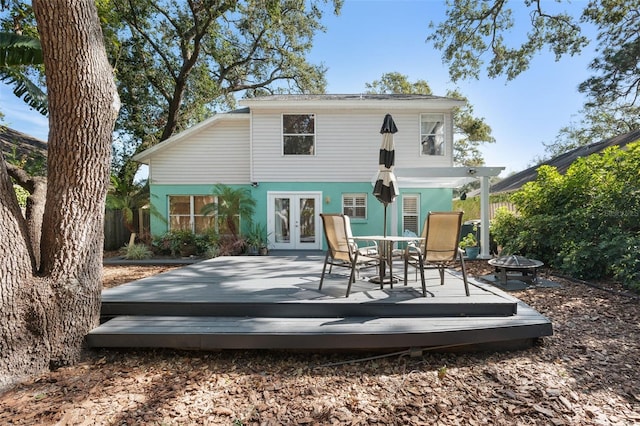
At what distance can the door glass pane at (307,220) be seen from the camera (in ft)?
34.3

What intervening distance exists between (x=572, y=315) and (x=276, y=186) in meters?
8.51

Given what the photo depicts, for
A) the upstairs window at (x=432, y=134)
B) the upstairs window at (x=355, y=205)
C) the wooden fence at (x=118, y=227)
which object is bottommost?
the wooden fence at (x=118, y=227)

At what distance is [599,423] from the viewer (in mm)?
2080

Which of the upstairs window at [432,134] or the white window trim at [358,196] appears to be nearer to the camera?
the upstairs window at [432,134]

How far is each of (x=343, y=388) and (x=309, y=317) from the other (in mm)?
1030

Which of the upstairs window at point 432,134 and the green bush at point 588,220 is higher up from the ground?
the upstairs window at point 432,134

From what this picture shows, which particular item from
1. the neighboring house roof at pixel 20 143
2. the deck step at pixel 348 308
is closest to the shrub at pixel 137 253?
the neighboring house roof at pixel 20 143

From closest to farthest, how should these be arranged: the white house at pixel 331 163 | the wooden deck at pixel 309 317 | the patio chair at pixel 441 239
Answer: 1. the wooden deck at pixel 309 317
2. the patio chair at pixel 441 239
3. the white house at pixel 331 163

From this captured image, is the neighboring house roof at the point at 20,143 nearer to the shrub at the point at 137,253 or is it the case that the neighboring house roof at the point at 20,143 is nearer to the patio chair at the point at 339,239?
the shrub at the point at 137,253

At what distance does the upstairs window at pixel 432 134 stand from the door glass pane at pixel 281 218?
5190 millimetres

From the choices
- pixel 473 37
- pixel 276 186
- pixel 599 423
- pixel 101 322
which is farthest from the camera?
pixel 473 37

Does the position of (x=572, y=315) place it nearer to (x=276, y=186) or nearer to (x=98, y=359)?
(x=98, y=359)

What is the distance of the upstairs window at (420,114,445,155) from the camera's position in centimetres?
1036

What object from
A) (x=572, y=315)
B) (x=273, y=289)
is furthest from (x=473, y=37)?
(x=273, y=289)
